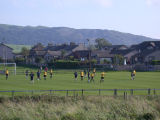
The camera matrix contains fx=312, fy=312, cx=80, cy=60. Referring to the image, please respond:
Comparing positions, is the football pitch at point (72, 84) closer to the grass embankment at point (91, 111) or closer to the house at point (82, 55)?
the grass embankment at point (91, 111)

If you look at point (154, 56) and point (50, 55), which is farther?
point (50, 55)

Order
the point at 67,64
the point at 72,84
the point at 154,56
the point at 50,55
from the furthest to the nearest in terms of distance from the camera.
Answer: the point at 50,55, the point at 154,56, the point at 67,64, the point at 72,84

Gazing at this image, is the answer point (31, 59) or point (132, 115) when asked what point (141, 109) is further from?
point (31, 59)

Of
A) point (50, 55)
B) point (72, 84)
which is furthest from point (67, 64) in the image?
point (72, 84)

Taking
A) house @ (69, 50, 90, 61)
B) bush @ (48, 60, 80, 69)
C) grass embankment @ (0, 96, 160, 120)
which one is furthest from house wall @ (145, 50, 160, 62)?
grass embankment @ (0, 96, 160, 120)

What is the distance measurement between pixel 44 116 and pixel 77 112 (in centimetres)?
196

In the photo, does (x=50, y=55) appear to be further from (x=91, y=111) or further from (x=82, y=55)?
(x=91, y=111)

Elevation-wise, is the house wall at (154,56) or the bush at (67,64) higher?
the house wall at (154,56)

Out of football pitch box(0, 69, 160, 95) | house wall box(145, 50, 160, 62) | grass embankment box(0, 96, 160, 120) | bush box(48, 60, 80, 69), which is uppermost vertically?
house wall box(145, 50, 160, 62)

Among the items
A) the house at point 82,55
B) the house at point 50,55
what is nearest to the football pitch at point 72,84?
the house at point 82,55

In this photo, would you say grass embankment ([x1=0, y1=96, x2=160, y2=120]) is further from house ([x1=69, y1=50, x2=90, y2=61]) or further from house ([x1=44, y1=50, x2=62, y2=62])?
house ([x1=44, y1=50, x2=62, y2=62])

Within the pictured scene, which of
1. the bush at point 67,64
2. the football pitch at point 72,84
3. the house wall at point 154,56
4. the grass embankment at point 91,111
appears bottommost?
the grass embankment at point 91,111

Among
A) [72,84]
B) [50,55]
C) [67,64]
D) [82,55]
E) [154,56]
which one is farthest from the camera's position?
[50,55]

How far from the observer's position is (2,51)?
145875mm
